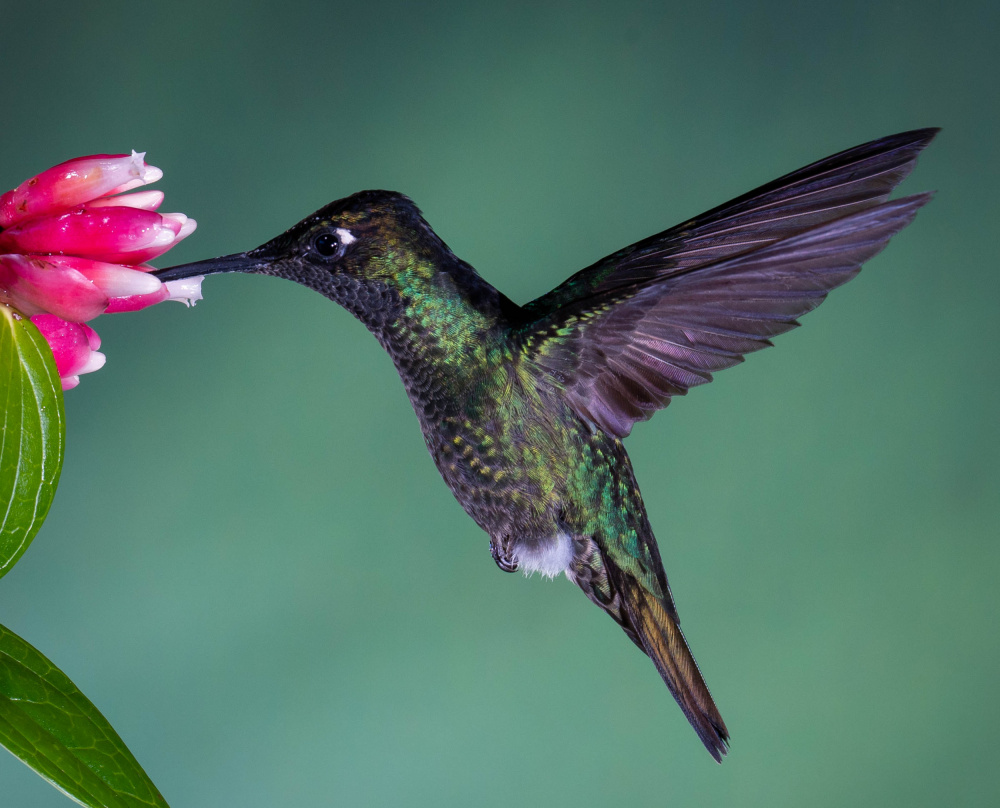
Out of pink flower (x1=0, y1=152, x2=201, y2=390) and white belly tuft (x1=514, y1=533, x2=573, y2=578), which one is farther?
white belly tuft (x1=514, y1=533, x2=573, y2=578)

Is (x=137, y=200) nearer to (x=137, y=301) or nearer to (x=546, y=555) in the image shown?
(x=137, y=301)

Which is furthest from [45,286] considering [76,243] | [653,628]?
[653,628]

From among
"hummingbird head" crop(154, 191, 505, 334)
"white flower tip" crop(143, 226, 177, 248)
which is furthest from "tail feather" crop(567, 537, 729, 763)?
"white flower tip" crop(143, 226, 177, 248)

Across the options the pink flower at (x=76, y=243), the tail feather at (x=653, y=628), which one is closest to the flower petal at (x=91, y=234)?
the pink flower at (x=76, y=243)

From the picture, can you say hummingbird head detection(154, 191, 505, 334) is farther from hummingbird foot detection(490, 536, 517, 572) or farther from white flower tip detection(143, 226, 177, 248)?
hummingbird foot detection(490, 536, 517, 572)

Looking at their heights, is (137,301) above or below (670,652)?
above

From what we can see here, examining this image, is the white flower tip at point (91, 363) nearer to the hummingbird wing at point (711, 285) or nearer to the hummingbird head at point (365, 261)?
the hummingbird head at point (365, 261)
